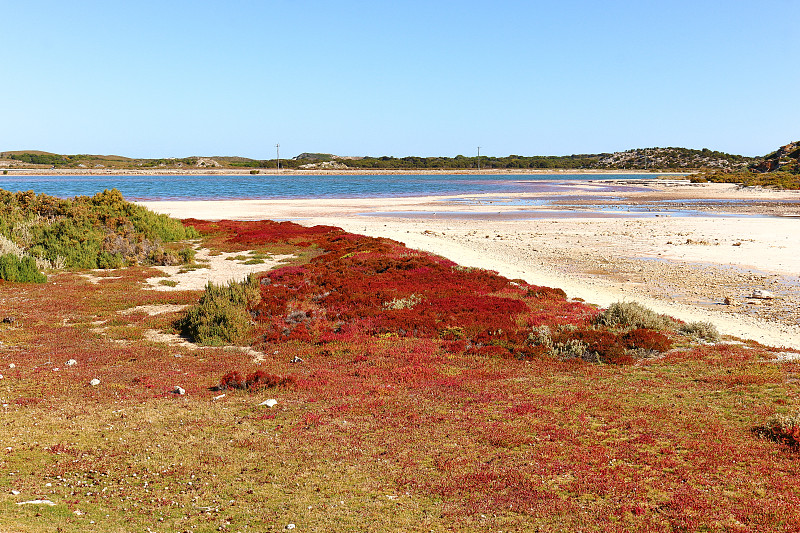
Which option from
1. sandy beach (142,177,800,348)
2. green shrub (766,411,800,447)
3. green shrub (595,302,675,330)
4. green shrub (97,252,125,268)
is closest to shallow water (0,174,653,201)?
sandy beach (142,177,800,348)

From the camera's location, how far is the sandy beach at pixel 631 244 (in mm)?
20172

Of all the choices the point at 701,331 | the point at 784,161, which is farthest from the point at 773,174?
the point at 701,331

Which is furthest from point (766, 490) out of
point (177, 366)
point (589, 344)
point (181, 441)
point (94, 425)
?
point (177, 366)

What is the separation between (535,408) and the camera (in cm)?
982

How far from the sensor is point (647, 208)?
64500 mm

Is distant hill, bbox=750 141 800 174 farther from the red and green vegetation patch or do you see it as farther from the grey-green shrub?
the red and green vegetation patch

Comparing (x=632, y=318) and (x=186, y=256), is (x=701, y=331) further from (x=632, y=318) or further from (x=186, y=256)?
(x=186, y=256)

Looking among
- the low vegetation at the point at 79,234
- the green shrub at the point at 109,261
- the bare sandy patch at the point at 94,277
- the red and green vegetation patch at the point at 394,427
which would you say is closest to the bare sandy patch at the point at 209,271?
the low vegetation at the point at 79,234

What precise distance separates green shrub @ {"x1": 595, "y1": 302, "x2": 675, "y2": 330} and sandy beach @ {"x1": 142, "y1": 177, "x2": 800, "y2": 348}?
2089mm

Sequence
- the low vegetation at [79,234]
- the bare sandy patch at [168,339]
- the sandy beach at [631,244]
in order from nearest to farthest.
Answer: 1. the bare sandy patch at [168,339]
2. the sandy beach at [631,244]
3. the low vegetation at [79,234]

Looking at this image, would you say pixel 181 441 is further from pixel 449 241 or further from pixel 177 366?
pixel 449 241

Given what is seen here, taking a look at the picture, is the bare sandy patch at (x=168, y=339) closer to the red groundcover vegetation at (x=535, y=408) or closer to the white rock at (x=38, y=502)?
the red groundcover vegetation at (x=535, y=408)

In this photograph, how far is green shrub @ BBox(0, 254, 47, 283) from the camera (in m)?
22.0

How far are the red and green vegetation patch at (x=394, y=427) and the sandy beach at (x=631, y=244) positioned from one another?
6.26m
